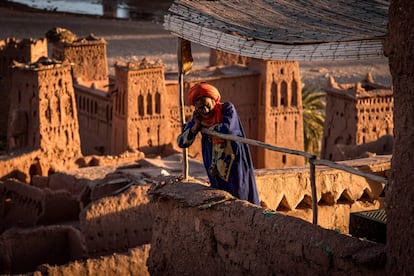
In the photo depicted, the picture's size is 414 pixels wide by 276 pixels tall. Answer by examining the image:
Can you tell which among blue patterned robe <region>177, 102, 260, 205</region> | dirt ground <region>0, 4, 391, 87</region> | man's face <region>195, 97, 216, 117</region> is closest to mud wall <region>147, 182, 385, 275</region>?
blue patterned robe <region>177, 102, 260, 205</region>

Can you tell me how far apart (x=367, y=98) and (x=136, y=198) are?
10340mm

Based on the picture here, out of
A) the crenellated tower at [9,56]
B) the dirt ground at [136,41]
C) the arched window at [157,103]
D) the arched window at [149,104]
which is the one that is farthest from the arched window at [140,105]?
the dirt ground at [136,41]

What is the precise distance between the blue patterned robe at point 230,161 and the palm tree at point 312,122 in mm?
20769

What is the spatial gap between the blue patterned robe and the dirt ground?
108ft

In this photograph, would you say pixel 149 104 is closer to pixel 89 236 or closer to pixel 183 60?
pixel 89 236

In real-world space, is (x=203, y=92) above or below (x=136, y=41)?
above

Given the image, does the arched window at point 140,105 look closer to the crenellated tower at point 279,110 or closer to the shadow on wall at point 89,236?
the crenellated tower at point 279,110

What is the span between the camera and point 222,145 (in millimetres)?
10766

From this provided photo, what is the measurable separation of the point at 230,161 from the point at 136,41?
43.0 m

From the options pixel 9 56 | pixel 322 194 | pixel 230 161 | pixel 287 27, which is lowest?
pixel 322 194

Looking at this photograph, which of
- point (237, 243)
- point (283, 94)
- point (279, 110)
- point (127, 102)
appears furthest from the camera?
point (279, 110)

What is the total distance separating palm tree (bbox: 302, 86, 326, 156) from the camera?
3189 centimetres

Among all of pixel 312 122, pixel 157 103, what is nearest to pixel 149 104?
pixel 157 103

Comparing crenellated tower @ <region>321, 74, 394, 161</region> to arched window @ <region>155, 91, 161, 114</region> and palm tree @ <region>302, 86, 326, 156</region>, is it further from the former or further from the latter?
palm tree @ <region>302, 86, 326, 156</region>
